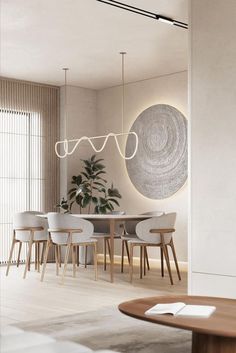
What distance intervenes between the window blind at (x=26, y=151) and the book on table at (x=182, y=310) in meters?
6.09

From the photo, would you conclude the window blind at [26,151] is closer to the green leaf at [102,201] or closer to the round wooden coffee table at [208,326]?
the green leaf at [102,201]

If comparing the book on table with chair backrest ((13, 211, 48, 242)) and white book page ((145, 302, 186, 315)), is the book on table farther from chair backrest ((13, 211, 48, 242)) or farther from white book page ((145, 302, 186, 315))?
chair backrest ((13, 211, 48, 242))

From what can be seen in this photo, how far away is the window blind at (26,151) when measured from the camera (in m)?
9.15

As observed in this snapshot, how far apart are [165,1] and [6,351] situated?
14.1ft

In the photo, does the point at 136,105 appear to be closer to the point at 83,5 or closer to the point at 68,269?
the point at 68,269

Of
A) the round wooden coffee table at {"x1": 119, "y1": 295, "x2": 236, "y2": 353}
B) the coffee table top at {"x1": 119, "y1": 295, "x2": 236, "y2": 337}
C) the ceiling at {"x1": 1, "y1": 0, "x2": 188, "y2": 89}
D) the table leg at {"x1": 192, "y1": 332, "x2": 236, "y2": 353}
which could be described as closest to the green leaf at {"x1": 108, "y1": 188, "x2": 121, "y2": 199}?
the ceiling at {"x1": 1, "y1": 0, "x2": 188, "y2": 89}

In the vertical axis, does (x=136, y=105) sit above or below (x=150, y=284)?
above

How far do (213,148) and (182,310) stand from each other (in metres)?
2.01

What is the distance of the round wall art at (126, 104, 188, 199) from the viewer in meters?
8.62

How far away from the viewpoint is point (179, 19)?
6270 millimetres

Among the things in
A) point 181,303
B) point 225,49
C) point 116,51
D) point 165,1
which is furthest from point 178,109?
point 181,303

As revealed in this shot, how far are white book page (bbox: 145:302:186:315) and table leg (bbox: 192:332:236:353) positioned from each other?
0.63ft

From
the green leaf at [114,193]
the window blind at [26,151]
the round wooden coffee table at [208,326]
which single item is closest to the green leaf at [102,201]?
the green leaf at [114,193]

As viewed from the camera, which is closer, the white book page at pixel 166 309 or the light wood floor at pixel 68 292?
the white book page at pixel 166 309
